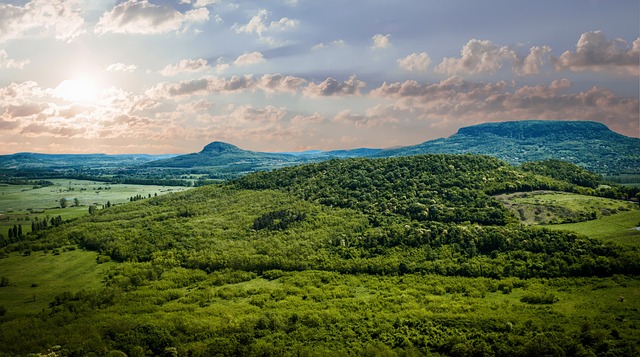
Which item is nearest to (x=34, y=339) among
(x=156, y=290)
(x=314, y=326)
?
(x=156, y=290)

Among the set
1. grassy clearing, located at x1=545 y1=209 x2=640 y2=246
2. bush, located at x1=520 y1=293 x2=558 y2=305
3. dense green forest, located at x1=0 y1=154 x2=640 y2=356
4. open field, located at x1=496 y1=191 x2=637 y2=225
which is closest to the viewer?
dense green forest, located at x1=0 y1=154 x2=640 y2=356

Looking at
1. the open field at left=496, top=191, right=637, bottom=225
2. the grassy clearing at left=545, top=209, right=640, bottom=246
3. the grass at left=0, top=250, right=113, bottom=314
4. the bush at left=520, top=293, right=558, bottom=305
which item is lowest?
the bush at left=520, top=293, right=558, bottom=305

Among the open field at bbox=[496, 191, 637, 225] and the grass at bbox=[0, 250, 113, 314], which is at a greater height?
the open field at bbox=[496, 191, 637, 225]

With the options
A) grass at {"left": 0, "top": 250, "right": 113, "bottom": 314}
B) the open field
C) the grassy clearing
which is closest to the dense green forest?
grass at {"left": 0, "top": 250, "right": 113, "bottom": 314}

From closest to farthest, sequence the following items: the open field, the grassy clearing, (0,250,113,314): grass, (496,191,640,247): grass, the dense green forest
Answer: the dense green forest, (0,250,113,314): grass, the grassy clearing, (496,191,640,247): grass, the open field

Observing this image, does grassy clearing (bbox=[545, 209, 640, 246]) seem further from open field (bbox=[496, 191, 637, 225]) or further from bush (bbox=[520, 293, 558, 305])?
bush (bbox=[520, 293, 558, 305])

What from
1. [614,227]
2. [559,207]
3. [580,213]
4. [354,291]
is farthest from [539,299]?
[559,207]
